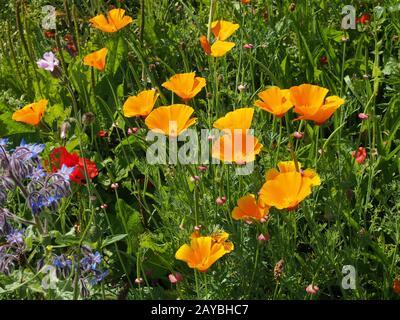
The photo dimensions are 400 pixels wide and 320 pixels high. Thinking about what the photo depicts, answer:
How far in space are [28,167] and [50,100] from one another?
107cm

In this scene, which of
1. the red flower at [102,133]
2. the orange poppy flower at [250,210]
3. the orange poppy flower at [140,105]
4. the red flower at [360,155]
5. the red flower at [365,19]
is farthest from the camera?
the red flower at [365,19]

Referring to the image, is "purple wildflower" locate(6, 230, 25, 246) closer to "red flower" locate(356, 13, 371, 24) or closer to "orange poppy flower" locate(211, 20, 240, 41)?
→ "orange poppy flower" locate(211, 20, 240, 41)

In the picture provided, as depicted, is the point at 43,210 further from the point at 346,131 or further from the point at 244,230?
the point at 346,131

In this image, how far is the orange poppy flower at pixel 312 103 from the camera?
72.1 inches

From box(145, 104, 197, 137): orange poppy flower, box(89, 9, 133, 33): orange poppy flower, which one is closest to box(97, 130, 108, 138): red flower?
box(89, 9, 133, 33): orange poppy flower

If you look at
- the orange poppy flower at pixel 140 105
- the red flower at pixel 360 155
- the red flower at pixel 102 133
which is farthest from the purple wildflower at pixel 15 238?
the red flower at pixel 360 155

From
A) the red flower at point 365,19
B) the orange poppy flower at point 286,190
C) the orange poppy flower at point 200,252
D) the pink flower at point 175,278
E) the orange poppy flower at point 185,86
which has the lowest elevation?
the pink flower at point 175,278

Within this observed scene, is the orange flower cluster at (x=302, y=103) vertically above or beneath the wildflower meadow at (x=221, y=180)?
above

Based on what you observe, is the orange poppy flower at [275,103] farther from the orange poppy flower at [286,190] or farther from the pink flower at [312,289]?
the pink flower at [312,289]

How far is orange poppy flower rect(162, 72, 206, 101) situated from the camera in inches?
80.6

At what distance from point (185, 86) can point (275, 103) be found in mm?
305

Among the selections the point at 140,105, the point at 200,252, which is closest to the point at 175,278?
the point at 200,252

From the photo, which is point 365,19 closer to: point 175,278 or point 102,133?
point 102,133
